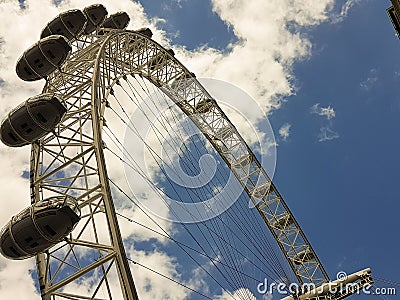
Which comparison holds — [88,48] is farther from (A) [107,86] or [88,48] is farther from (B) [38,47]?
(B) [38,47]

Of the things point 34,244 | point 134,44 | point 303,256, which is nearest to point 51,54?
point 34,244

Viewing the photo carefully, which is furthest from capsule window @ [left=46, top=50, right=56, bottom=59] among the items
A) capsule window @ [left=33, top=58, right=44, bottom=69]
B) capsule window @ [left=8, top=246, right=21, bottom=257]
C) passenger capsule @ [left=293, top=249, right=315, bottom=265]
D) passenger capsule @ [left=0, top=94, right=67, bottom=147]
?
passenger capsule @ [left=293, top=249, right=315, bottom=265]

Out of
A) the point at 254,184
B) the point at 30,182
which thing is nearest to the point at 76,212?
the point at 30,182

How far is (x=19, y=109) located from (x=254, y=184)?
20.2 meters

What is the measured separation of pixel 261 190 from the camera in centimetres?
3114

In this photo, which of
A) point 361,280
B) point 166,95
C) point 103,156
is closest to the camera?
point 103,156

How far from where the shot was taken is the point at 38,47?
15531 mm

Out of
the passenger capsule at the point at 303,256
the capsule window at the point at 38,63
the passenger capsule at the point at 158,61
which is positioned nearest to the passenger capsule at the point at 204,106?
the passenger capsule at the point at 158,61

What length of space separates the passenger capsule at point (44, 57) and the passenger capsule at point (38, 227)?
6184 mm

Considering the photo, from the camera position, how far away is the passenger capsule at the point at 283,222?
30.7 meters

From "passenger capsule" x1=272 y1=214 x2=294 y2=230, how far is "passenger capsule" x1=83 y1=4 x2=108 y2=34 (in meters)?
17.6

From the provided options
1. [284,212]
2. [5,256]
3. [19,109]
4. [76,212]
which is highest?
[284,212]

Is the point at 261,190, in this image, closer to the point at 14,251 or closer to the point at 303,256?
the point at 303,256

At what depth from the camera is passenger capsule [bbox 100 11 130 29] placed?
80.1 feet
